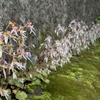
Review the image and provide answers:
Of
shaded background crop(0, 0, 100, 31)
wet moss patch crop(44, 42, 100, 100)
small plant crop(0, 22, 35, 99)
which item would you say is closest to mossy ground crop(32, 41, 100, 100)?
wet moss patch crop(44, 42, 100, 100)

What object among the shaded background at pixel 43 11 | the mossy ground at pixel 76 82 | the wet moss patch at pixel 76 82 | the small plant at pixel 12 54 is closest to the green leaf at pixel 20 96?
the small plant at pixel 12 54

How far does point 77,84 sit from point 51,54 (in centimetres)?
83

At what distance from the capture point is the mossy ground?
184 inches

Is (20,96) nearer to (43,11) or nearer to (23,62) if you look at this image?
(23,62)

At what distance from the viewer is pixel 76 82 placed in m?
5.31

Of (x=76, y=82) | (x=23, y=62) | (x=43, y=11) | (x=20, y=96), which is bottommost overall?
(x=76, y=82)

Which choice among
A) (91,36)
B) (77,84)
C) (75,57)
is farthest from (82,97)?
(91,36)

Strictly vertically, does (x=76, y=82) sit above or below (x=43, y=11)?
below

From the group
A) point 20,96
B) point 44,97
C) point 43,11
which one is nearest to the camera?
point 20,96

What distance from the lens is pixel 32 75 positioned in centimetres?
455

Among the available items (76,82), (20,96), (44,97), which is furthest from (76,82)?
(20,96)

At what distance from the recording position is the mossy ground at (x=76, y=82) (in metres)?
4.68

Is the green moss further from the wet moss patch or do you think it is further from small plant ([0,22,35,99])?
small plant ([0,22,35,99])

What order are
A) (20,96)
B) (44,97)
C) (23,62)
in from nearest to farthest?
(20,96) < (44,97) < (23,62)
